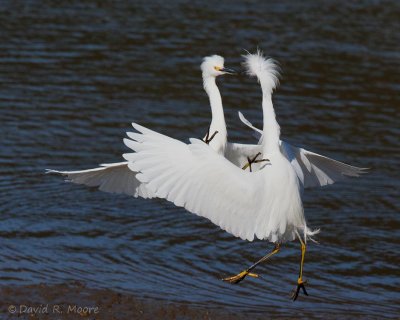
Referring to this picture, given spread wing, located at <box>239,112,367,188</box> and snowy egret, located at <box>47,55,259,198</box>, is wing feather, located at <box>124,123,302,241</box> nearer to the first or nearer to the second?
snowy egret, located at <box>47,55,259,198</box>

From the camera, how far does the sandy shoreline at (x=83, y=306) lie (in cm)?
835

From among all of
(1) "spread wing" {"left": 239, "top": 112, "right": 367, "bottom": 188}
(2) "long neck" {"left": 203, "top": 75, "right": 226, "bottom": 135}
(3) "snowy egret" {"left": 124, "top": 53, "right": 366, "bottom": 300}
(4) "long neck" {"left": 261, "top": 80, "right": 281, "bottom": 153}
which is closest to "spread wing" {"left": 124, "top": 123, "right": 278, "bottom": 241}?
(3) "snowy egret" {"left": 124, "top": 53, "right": 366, "bottom": 300}

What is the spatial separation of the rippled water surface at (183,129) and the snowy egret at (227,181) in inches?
43.6

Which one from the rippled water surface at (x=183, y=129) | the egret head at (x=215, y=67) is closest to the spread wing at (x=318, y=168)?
the egret head at (x=215, y=67)

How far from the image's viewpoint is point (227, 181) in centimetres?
775

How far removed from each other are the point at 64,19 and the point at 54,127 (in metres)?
5.85

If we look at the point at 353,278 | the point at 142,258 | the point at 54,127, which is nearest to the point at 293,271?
the point at 353,278

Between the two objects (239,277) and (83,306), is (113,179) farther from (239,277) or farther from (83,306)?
(239,277)

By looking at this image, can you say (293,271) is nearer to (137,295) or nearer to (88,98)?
(137,295)

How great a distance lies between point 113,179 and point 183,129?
4.64m

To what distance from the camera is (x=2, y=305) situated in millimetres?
8406

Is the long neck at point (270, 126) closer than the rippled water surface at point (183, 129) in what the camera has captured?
Yes

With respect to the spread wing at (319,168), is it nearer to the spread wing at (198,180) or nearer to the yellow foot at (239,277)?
the yellow foot at (239,277)

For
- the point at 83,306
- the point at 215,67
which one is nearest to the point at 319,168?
the point at 215,67
